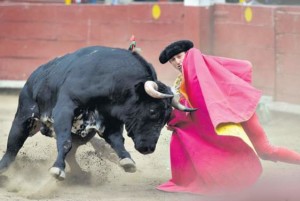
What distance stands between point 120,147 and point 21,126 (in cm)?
82

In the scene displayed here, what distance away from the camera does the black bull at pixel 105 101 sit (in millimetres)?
4680

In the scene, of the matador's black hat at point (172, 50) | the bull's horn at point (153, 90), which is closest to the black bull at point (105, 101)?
the bull's horn at point (153, 90)

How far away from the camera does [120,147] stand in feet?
15.9

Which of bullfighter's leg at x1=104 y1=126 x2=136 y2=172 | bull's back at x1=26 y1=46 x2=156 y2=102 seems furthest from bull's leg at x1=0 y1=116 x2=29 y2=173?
bullfighter's leg at x1=104 y1=126 x2=136 y2=172

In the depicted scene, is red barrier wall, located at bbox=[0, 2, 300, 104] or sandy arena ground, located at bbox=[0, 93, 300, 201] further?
red barrier wall, located at bbox=[0, 2, 300, 104]

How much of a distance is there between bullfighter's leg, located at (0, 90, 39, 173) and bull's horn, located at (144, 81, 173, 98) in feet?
3.23

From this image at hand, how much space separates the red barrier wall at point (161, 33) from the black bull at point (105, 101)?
3.32 metres

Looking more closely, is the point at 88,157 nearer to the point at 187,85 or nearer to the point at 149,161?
the point at 149,161

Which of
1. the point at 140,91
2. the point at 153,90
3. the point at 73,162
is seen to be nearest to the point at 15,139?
the point at 73,162

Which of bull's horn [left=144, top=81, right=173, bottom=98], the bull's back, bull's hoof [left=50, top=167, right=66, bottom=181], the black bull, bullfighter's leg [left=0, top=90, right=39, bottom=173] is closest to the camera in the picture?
bull's hoof [left=50, top=167, right=66, bottom=181]

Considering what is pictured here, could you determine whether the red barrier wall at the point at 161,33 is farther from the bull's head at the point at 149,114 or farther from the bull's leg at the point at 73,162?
the bull's head at the point at 149,114

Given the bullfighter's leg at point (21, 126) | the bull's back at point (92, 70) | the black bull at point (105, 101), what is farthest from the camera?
the bullfighter's leg at point (21, 126)

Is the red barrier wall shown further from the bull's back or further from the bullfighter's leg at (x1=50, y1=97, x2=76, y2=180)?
the bullfighter's leg at (x1=50, y1=97, x2=76, y2=180)

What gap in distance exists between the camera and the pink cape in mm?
4629
